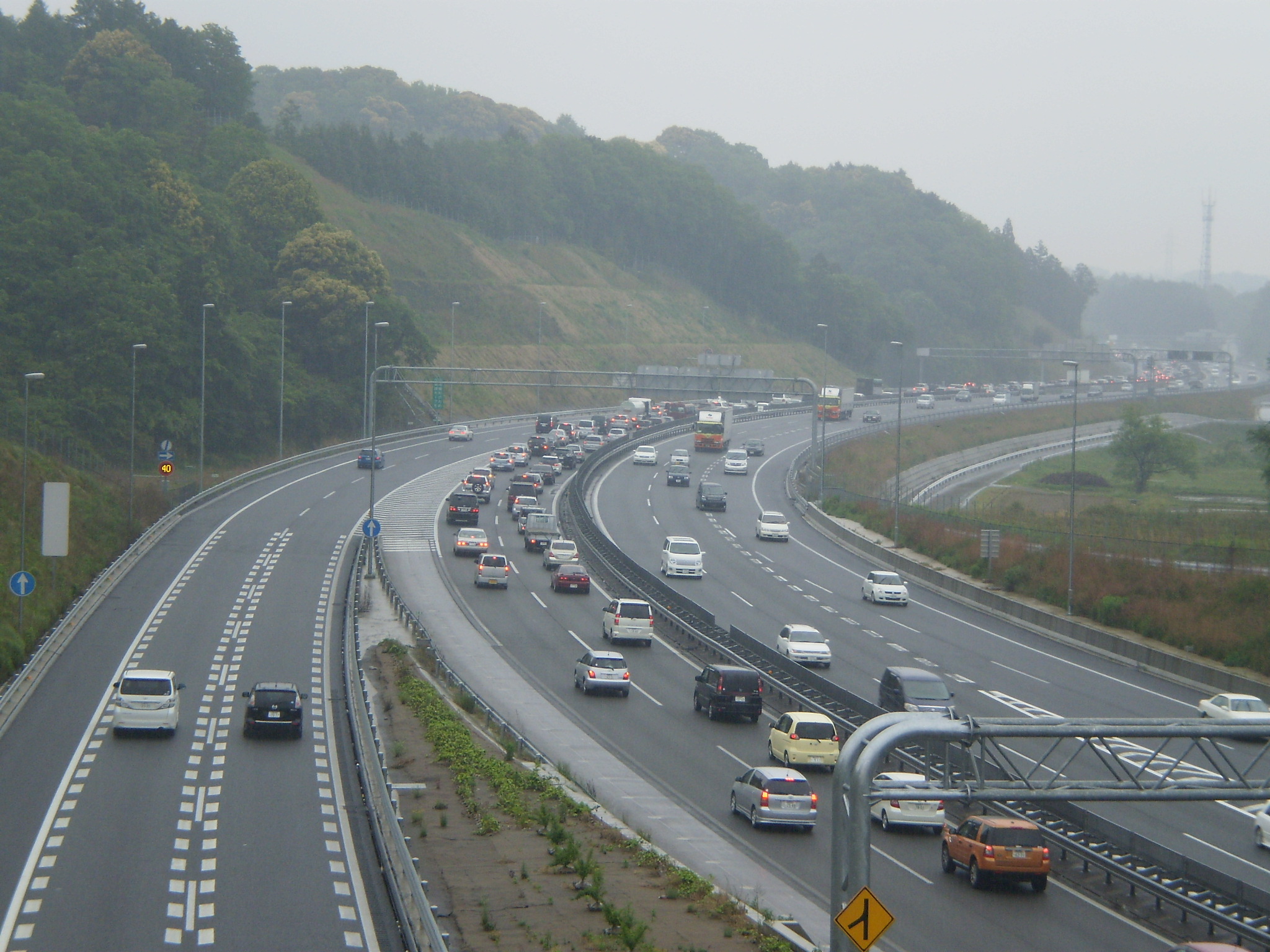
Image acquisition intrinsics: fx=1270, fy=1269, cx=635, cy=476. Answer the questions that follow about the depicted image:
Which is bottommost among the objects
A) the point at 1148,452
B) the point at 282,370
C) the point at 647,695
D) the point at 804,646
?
the point at 647,695

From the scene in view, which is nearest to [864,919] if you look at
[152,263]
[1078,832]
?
[1078,832]

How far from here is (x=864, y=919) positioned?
1246 cm

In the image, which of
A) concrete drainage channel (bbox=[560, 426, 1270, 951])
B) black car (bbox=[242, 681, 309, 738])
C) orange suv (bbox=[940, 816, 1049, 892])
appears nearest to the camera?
concrete drainage channel (bbox=[560, 426, 1270, 951])

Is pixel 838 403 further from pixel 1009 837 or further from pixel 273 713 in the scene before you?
pixel 1009 837

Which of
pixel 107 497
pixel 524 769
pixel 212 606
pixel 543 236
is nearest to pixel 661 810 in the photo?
pixel 524 769

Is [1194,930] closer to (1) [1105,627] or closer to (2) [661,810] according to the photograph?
(2) [661,810]

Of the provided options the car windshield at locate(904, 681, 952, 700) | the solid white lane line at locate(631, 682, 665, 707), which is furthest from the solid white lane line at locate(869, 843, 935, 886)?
the solid white lane line at locate(631, 682, 665, 707)

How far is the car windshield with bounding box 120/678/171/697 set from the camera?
1225 inches

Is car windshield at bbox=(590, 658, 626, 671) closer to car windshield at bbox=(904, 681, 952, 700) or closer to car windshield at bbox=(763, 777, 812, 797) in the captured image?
car windshield at bbox=(904, 681, 952, 700)

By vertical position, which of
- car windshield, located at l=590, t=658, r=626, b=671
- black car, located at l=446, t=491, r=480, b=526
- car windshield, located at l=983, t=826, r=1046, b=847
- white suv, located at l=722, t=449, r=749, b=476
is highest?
white suv, located at l=722, t=449, r=749, b=476

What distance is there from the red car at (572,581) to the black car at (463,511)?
13.7 m

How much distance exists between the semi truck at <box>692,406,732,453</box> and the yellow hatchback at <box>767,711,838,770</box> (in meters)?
67.6

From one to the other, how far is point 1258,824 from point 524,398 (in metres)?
104

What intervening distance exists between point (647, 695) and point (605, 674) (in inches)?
60.1
